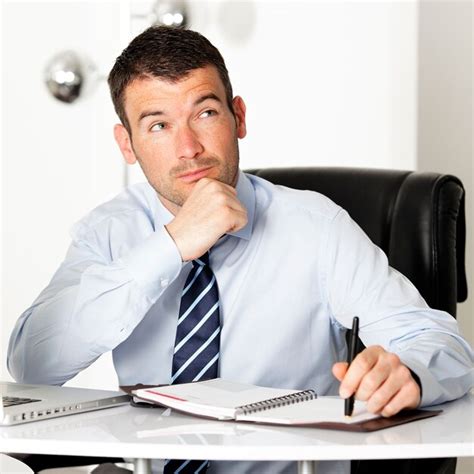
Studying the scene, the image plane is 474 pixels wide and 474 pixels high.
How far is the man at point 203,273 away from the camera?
1645 mm

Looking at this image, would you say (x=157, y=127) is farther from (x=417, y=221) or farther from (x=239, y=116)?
(x=417, y=221)

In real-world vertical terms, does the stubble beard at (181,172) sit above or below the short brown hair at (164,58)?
below

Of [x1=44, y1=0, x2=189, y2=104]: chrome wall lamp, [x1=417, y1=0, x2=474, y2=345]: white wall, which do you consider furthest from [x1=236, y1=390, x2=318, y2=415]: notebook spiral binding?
[x1=417, y1=0, x2=474, y2=345]: white wall

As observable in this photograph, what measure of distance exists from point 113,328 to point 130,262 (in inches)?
4.5

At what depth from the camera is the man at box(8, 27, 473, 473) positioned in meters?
1.64

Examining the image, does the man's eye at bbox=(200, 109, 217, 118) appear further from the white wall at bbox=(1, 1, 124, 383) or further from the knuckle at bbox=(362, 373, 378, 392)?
the white wall at bbox=(1, 1, 124, 383)

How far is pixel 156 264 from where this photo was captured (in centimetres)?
162

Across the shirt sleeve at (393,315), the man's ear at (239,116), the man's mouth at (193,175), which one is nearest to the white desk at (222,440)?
the shirt sleeve at (393,315)

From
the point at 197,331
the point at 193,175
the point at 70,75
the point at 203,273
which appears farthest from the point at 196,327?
the point at 70,75

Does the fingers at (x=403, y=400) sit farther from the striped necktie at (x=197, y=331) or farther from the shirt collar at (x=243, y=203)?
the shirt collar at (x=243, y=203)

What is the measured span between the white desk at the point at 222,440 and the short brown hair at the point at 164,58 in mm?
745

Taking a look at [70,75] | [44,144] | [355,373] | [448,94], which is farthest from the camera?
[44,144]

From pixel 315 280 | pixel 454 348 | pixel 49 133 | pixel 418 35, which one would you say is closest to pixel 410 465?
pixel 454 348

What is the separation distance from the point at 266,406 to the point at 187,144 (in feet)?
2.05
